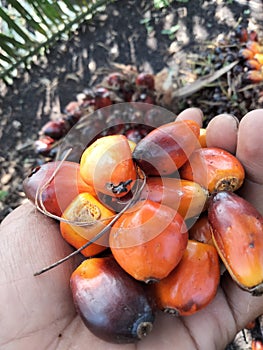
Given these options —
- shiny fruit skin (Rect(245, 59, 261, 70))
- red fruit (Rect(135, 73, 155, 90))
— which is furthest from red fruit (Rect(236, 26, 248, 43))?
red fruit (Rect(135, 73, 155, 90))

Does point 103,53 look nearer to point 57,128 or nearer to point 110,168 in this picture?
point 57,128

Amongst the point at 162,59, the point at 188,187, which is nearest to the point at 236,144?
the point at 188,187

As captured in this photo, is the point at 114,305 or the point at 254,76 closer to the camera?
the point at 114,305

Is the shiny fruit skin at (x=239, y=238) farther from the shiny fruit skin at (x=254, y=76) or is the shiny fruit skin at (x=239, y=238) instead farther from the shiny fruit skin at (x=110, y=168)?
the shiny fruit skin at (x=254, y=76)

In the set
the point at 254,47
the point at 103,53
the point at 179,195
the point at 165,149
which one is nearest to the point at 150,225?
the point at 179,195

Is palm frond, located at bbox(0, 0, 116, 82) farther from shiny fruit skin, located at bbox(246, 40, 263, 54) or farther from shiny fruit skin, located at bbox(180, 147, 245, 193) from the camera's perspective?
shiny fruit skin, located at bbox(180, 147, 245, 193)

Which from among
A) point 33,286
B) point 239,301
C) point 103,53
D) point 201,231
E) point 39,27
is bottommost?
point 239,301

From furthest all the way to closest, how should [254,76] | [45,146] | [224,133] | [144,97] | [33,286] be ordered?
[45,146]
[144,97]
[254,76]
[224,133]
[33,286]
